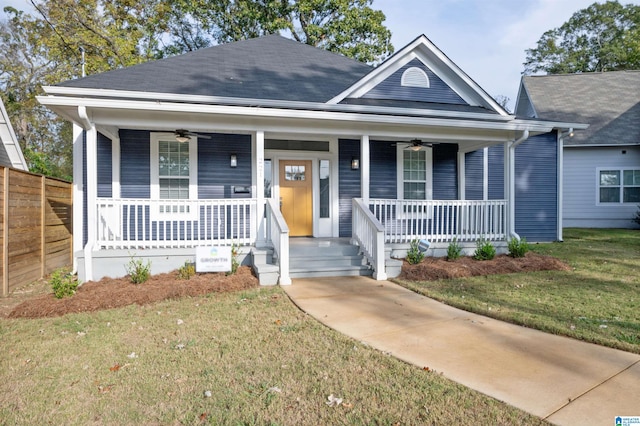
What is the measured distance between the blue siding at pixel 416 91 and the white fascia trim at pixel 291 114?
1.68m

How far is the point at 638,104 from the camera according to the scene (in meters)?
16.3

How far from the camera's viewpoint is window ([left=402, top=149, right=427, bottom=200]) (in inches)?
388

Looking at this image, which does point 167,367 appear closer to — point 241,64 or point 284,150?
point 284,150

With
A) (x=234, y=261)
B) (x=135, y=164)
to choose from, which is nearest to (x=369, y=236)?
(x=234, y=261)

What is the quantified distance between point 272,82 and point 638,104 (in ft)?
54.2

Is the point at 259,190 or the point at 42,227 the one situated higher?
the point at 259,190

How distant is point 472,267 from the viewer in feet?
23.7

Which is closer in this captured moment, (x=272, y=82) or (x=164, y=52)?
(x=272, y=82)

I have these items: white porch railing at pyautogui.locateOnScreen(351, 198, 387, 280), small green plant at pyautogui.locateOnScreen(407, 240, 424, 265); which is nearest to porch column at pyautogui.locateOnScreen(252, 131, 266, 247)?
white porch railing at pyautogui.locateOnScreen(351, 198, 387, 280)

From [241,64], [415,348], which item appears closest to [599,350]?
[415,348]

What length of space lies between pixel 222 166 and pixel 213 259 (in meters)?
2.98

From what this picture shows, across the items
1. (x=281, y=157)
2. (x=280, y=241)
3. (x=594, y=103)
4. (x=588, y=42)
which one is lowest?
(x=280, y=241)

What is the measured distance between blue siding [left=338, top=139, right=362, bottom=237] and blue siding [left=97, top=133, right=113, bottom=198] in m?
5.15

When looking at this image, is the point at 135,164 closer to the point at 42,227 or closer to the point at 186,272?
the point at 42,227
